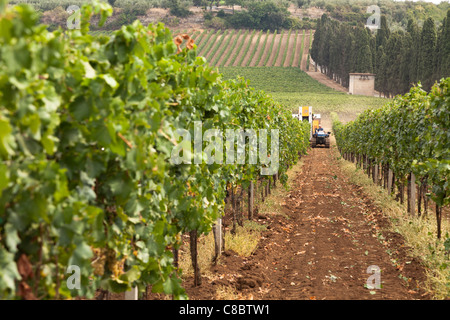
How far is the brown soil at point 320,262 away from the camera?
5.95 meters

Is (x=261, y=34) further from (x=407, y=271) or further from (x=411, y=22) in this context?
(x=407, y=271)

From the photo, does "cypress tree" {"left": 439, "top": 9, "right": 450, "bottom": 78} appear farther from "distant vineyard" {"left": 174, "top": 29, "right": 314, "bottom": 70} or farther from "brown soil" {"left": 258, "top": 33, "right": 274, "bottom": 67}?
"brown soil" {"left": 258, "top": 33, "right": 274, "bottom": 67}

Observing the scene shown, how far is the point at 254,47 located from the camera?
109562mm

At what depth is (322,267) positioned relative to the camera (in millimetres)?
6938

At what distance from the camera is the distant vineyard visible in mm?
97956

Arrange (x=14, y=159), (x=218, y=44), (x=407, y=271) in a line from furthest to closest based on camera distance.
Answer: (x=218, y=44), (x=407, y=271), (x=14, y=159)

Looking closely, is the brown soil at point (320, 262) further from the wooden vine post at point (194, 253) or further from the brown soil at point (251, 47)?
the brown soil at point (251, 47)

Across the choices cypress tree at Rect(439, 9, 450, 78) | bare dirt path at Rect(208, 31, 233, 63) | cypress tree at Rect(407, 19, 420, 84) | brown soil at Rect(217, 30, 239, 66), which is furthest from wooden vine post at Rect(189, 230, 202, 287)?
bare dirt path at Rect(208, 31, 233, 63)

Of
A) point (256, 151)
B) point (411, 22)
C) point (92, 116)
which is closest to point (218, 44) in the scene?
point (411, 22)

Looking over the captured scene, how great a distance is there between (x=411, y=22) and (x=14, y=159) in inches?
2235

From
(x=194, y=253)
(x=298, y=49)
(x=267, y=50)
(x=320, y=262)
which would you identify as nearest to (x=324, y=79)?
(x=298, y=49)

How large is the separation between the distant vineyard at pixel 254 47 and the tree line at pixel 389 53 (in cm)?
1306

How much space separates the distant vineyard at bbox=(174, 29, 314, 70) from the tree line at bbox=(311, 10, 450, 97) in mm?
13063

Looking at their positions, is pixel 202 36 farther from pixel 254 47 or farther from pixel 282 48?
pixel 282 48
